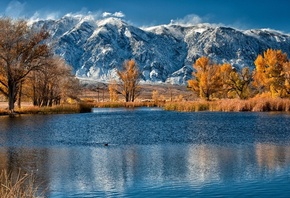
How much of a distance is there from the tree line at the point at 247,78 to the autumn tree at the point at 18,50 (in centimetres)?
3433

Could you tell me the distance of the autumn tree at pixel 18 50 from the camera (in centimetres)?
4875

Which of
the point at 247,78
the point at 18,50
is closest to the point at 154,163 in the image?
the point at 18,50

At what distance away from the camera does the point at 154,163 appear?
17.0 meters

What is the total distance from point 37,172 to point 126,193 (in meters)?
4.46

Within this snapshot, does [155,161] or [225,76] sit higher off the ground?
[225,76]

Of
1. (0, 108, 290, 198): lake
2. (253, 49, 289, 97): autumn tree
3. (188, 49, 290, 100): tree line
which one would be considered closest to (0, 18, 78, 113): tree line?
(0, 108, 290, 198): lake

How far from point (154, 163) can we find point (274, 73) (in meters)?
56.1

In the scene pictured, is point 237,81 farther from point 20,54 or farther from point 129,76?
point 20,54

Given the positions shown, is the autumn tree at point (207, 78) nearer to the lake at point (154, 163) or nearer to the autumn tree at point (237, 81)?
the autumn tree at point (237, 81)

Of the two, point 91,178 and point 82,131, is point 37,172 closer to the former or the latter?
point 91,178

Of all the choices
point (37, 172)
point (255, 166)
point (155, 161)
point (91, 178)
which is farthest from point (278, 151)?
point (37, 172)

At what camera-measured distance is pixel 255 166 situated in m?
16.0

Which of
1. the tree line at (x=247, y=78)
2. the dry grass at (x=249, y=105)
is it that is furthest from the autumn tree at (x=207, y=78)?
the dry grass at (x=249, y=105)

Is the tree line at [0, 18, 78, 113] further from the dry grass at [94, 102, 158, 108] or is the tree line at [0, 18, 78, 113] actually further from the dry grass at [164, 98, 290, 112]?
the dry grass at [94, 102, 158, 108]
